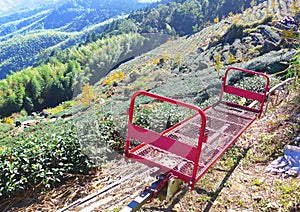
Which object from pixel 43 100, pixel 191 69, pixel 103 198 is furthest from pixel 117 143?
pixel 43 100

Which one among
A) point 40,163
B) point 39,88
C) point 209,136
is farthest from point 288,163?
point 39,88

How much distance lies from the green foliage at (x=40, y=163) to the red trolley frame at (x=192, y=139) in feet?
3.49

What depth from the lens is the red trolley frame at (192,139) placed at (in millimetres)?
2734

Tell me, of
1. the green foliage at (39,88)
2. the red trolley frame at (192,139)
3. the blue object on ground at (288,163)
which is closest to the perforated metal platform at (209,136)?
the red trolley frame at (192,139)

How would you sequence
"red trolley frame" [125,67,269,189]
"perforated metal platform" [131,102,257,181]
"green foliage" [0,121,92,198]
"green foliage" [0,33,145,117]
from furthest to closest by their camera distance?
"green foliage" [0,33,145,117]
"green foliage" [0,121,92,198]
"perforated metal platform" [131,102,257,181]
"red trolley frame" [125,67,269,189]

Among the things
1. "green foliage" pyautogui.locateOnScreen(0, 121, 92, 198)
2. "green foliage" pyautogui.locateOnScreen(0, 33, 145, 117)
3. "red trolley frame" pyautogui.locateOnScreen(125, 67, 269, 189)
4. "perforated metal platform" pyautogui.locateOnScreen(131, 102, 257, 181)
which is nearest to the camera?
"red trolley frame" pyautogui.locateOnScreen(125, 67, 269, 189)

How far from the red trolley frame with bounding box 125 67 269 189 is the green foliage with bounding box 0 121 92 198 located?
1063mm

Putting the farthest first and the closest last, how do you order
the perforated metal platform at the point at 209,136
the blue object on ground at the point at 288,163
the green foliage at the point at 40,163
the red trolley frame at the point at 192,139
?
the green foliage at the point at 40,163 < the blue object on ground at the point at 288,163 < the perforated metal platform at the point at 209,136 < the red trolley frame at the point at 192,139

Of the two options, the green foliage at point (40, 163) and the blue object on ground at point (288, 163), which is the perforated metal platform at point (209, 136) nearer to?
the blue object on ground at point (288, 163)

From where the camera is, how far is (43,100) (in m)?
54.5

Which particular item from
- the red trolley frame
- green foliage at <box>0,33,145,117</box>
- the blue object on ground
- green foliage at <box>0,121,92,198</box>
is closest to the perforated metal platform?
the red trolley frame

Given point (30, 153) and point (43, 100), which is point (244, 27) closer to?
point (30, 153)

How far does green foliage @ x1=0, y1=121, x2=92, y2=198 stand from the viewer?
11.6ft

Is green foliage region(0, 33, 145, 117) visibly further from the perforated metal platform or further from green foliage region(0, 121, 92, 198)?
green foliage region(0, 121, 92, 198)
